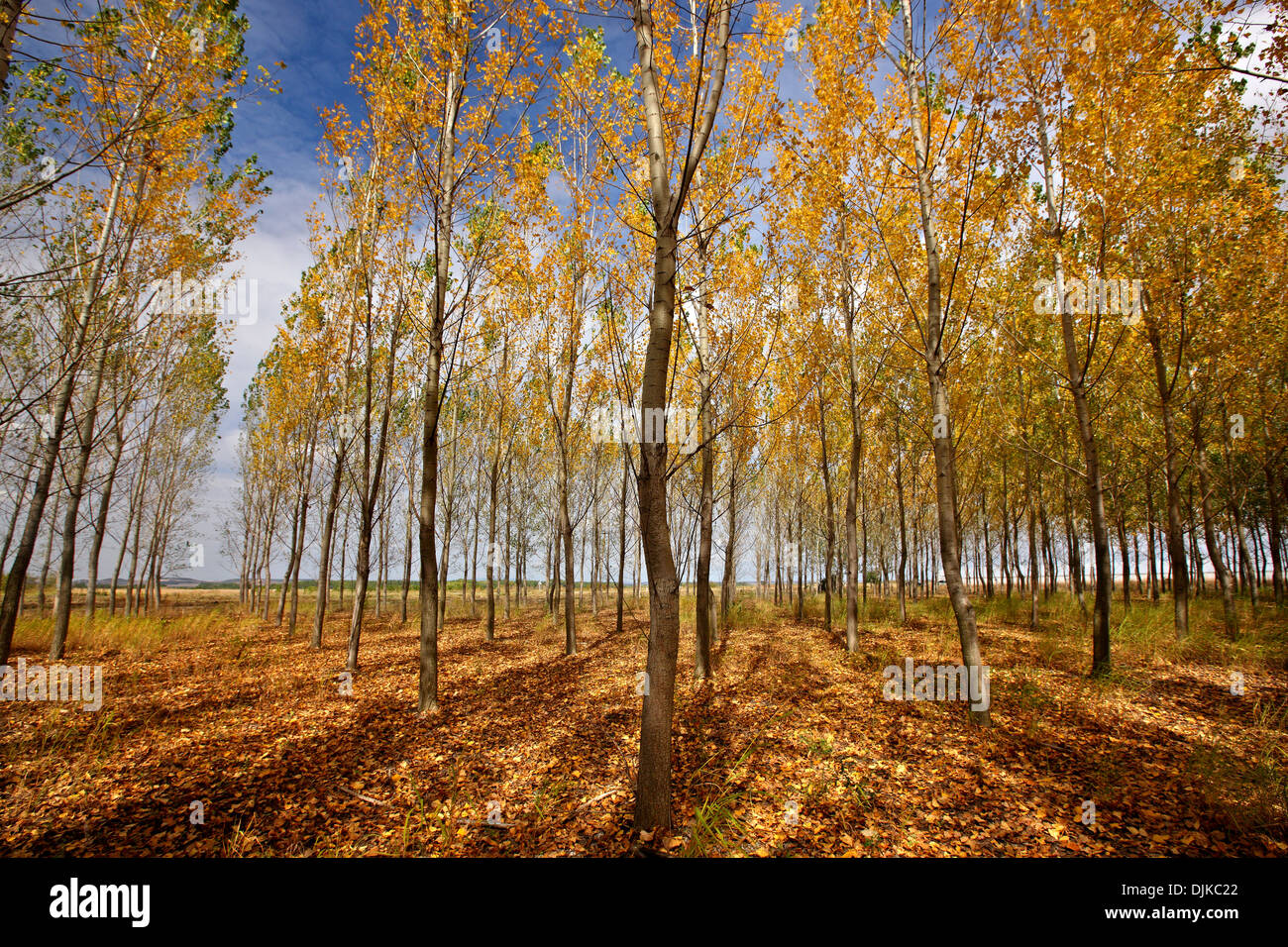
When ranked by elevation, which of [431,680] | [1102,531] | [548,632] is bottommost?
[548,632]

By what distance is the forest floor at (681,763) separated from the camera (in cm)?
345

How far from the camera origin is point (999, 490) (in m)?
16.8

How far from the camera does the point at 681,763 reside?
4707mm

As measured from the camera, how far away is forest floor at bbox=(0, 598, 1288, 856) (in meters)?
3.45

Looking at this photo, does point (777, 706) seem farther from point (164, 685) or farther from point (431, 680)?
point (164, 685)
